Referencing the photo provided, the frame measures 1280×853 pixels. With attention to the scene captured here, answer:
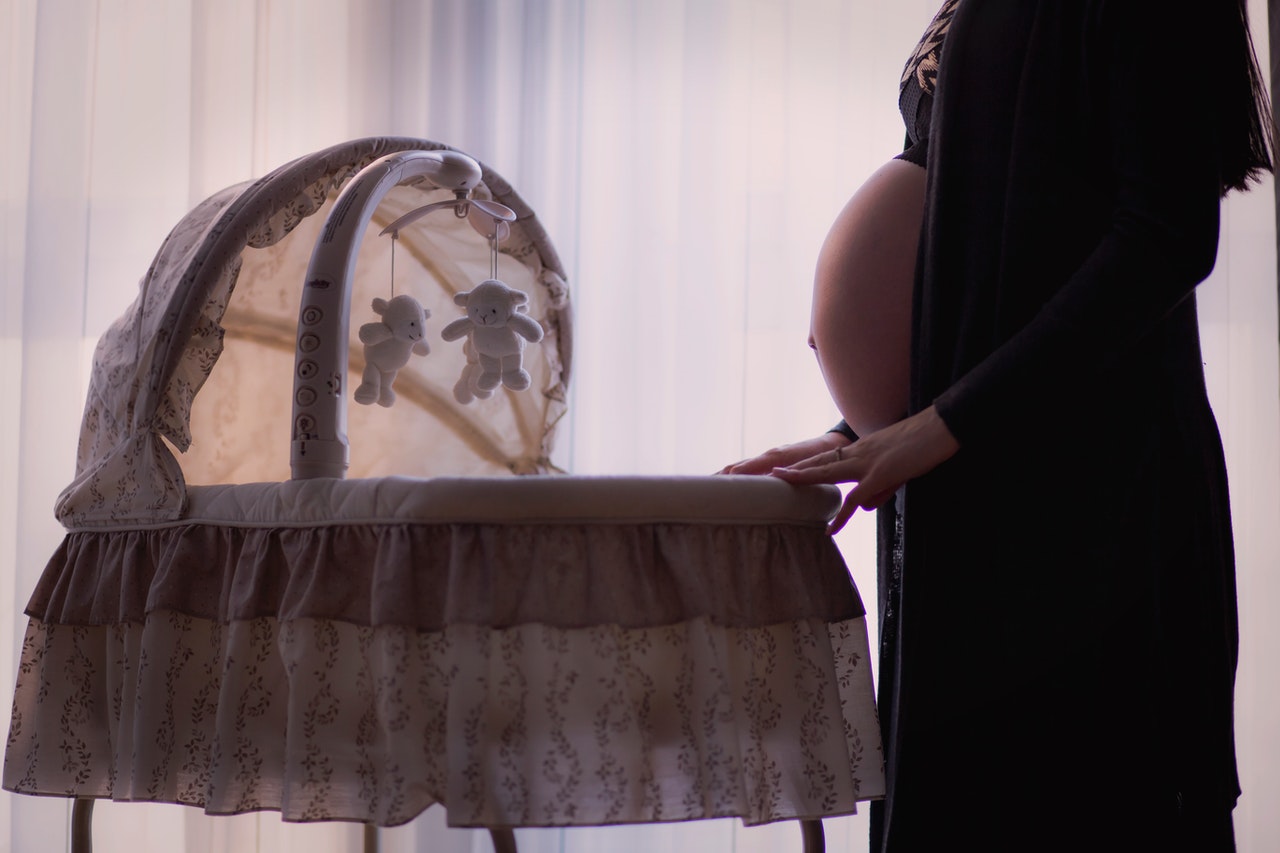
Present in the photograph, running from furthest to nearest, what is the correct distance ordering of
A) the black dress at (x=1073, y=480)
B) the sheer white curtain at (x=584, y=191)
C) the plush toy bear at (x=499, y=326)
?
1. the sheer white curtain at (x=584, y=191)
2. the plush toy bear at (x=499, y=326)
3. the black dress at (x=1073, y=480)

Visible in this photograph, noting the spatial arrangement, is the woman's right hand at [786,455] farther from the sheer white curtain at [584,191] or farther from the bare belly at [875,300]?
the sheer white curtain at [584,191]

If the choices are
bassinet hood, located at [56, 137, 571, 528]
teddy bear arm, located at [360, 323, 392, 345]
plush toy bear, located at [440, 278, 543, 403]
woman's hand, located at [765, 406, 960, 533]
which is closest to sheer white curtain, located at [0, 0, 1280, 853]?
bassinet hood, located at [56, 137, 571, 528]

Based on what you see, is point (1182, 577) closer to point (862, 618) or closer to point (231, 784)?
point (862, 618)

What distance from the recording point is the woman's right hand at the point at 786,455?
39.5 inches

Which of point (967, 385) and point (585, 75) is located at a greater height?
point (585, 75)

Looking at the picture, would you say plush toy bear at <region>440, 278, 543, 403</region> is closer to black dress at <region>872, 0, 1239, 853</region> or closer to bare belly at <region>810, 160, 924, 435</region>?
bare belly at <region>810, 160, 924, 435</region>

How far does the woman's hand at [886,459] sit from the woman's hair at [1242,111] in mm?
326

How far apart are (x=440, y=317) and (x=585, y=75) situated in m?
0.62

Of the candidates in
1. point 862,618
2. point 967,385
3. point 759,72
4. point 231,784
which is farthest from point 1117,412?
point 759,72

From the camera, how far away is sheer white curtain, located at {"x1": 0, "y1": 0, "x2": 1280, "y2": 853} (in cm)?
169

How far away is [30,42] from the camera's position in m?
1.93

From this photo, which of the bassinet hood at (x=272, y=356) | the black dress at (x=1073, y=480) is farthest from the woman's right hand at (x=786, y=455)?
the bassinet hood at (x=272, y=356)

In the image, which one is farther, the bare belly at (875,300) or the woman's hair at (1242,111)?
the bare belly at (875,300)

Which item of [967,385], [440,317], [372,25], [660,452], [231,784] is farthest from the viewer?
[372,25]
